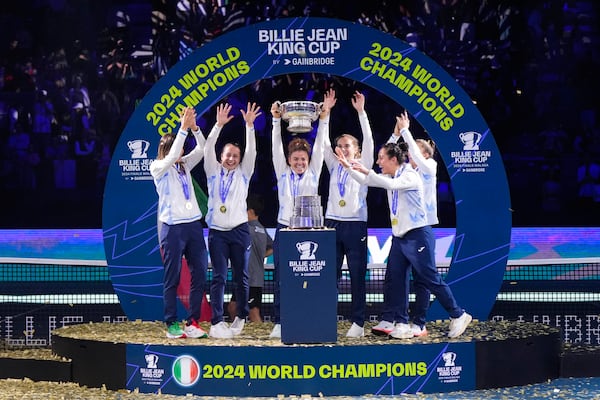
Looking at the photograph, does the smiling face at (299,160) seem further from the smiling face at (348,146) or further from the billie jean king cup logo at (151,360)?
the billie jean king cup logo at (151,360)

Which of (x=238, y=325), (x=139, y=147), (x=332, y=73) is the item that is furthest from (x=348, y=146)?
(x=139, y=147)

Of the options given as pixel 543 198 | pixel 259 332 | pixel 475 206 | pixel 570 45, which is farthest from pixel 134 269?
pixel 570 45

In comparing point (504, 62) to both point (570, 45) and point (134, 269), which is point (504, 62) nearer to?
point (570, 45)

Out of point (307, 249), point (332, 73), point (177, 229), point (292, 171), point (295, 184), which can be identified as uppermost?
point (332, 73)

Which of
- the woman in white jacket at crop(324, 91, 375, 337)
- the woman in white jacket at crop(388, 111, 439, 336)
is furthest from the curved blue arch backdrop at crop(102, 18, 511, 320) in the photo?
the woman in white jacket at crop(324, 91, 375, 337)

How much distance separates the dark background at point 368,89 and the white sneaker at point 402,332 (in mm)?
3859

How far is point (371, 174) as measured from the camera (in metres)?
8.02

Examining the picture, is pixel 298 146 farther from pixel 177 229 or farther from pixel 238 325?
pixel 238 325

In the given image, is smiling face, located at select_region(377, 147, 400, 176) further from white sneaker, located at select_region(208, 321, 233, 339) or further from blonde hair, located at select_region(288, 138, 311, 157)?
white sneaker, located at select_region(208, 321, 233, 339)

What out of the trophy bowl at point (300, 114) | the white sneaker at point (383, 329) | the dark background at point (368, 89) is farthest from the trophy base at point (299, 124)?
the dark background at point (368, 89)

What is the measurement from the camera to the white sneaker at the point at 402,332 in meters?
8.16

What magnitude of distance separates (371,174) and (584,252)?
479 cm

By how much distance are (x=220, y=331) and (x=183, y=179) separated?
4.05ft

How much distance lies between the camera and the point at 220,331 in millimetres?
8414
